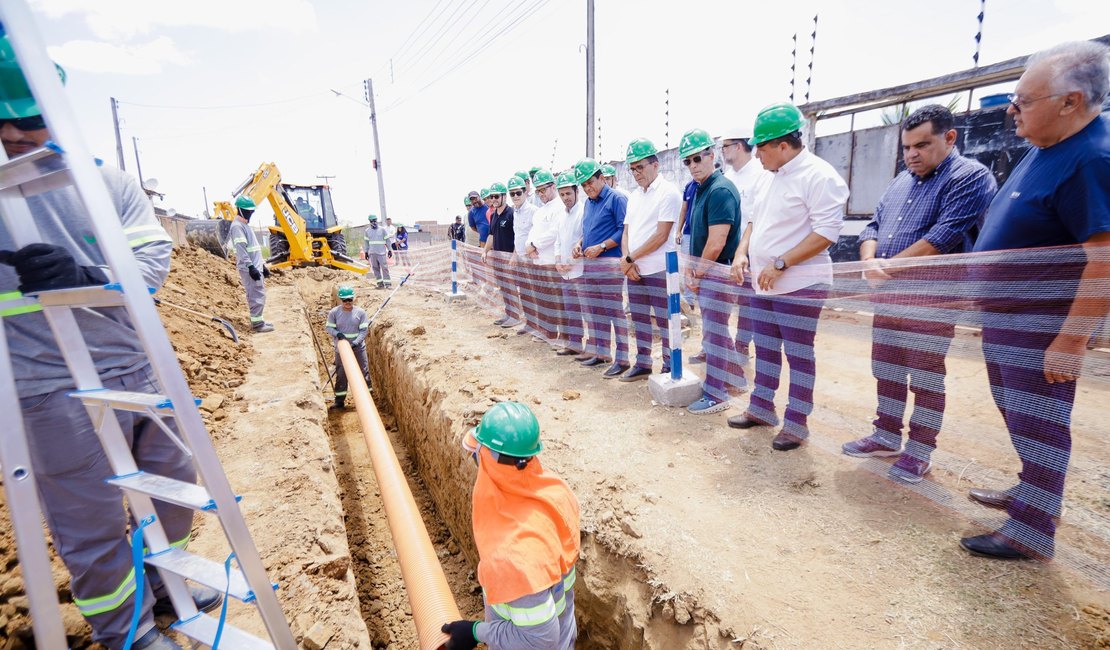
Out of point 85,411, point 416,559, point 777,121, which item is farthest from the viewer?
point 777,121

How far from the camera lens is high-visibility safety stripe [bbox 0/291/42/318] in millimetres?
1364

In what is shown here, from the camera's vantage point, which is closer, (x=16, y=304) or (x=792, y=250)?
(x=16, y=304)

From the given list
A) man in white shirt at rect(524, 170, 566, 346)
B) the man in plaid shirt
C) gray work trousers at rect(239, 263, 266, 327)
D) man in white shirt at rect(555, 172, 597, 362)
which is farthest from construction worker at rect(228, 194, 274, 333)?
the man in plaid shirt

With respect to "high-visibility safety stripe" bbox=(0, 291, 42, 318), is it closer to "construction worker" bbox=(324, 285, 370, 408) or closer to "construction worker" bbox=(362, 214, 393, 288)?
"construction worker" bbox=(324, 285, 370, 408)

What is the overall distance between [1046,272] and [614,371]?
3.22 meters

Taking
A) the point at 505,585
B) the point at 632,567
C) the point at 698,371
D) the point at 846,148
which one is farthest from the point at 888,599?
the point at 846,148

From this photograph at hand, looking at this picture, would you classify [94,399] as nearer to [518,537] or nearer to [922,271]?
[518,537]

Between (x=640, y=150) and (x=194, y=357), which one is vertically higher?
(x=640, y=150)

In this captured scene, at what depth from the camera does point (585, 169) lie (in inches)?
186

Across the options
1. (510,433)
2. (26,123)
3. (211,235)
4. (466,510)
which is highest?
(26,123)

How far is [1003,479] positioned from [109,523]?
13.4 ft

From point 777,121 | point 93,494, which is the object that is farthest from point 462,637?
point 777,121

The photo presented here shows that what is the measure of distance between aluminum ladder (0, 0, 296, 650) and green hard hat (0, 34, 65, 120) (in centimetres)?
25

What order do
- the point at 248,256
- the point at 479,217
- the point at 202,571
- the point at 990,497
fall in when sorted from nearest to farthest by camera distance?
the point at 202,571 < the point at 990,497 < the point at 248,256 < the point at 479,217
